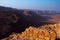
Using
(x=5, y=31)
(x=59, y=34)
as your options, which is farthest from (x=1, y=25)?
(x=59, y=34)

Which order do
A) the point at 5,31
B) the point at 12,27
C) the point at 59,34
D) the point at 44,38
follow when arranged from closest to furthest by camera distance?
the point at 44,38, the point at 59,34, the point at 5,31, the point at 12,27

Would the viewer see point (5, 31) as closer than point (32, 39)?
No

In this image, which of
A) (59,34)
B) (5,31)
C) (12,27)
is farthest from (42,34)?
(12,27)

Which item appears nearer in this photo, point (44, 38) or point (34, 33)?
point (44, 38)

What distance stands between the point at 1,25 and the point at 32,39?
14625mm

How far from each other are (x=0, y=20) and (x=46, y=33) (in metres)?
16.0

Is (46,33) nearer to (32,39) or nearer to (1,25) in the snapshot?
(32,39)

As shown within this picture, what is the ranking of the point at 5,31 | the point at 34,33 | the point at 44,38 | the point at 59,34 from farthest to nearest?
the point at 5,31 < the point at 59,34 < the point at 34,33 < the point at 44,38

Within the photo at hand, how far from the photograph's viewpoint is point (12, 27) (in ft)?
67.6

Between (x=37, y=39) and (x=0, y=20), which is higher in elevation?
(x=37, y=39)

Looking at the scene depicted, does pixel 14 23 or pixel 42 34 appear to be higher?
pixel 42 34

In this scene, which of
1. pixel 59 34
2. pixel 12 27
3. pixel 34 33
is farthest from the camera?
pixel 12 27

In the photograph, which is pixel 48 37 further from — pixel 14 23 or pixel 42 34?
pixel 14 23

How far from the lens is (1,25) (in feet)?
64.0
